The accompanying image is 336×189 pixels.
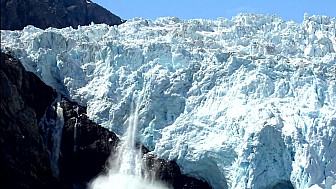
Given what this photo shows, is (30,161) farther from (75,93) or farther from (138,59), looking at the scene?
(138,59)

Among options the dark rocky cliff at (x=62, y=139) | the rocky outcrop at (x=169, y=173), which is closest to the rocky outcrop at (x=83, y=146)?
the dark rocky cliff at (x=62, y=139)

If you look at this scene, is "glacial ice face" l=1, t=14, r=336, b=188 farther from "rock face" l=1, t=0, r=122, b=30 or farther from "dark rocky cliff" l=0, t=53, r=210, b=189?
"rock face" l=1, t=0, r=122, b=30

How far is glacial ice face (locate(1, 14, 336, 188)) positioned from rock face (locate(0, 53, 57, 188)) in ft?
12.0

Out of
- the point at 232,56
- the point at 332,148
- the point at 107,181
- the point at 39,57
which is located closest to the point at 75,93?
the point at 39,57

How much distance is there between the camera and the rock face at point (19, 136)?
1102 inches

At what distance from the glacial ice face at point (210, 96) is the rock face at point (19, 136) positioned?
12.0 ft

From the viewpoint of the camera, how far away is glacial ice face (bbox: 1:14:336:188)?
31.9 meters

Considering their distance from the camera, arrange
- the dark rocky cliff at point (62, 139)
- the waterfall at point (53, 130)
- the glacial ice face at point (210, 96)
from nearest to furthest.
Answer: the dark rocky cliff at point (62, 139) → the glacial ice face at point (210, 96) → the waterfall at point (53, 130)

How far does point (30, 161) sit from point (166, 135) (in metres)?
7.64

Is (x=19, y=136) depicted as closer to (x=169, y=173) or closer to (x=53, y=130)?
(x=53, y=130)

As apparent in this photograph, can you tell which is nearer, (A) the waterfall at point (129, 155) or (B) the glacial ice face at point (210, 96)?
(B) the glacial ice face at point (210, 96)

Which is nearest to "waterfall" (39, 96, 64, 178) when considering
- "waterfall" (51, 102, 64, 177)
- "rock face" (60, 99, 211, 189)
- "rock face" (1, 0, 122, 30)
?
"waterfall" (51, 102, 64, 177)

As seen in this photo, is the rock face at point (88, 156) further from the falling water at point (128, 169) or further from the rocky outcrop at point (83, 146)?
the falling water at point (128, 169)

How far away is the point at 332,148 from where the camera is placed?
31.8 metres
